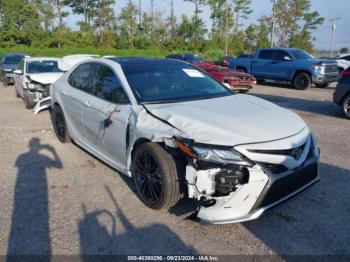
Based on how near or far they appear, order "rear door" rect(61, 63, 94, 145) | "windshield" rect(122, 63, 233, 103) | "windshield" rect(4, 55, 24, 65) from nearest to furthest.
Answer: "windshield" rect(122, 63, 233, 103), "rear door" rect(61, 63, 94, 145), "windshield" rect(4, 55, 24, 65)

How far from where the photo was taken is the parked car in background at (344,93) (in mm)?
7828

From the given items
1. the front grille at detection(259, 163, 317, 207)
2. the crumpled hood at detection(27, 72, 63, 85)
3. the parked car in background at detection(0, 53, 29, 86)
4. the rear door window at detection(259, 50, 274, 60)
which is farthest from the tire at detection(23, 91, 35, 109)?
the rear door window at detection(259, 50, 274, 60)

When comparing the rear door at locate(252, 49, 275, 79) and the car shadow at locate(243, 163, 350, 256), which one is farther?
the rear door at locate(252, 49, 275, 79)

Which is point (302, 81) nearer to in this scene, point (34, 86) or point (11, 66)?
point (34, 86)

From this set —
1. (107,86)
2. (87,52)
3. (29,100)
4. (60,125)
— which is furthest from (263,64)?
(87,52)

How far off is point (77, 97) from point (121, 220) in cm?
221

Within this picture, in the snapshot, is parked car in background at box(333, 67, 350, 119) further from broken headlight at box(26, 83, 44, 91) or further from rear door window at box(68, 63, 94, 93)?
broken headlight at box(26, 83, 44, 91)

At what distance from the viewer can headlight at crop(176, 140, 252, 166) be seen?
2943mm

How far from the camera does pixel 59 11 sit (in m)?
50.8

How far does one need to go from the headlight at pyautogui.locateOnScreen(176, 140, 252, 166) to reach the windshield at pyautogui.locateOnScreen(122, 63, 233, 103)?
1.04 m

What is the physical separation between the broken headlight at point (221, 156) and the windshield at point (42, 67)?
28.6ft

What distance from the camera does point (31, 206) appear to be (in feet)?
12.3

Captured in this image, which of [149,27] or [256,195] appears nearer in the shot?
[256,195]

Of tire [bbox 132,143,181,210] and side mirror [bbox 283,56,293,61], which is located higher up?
side mirror [bbox 283,56,293,61]
